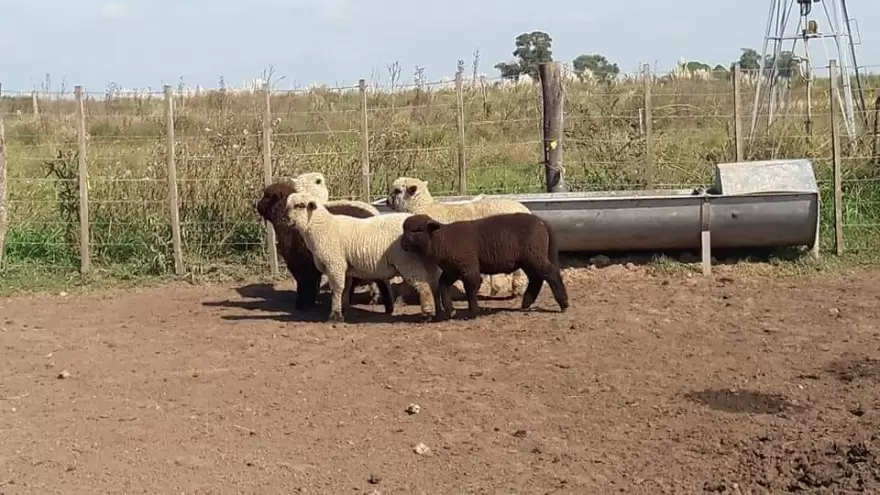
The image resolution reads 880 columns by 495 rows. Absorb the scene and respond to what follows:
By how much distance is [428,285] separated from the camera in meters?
10.3

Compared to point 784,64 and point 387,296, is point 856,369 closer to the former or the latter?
point 387,296

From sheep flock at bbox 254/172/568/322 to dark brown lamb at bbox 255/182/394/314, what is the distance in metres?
0.01

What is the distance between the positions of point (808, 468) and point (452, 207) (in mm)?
5968

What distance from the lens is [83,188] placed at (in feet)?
44.5

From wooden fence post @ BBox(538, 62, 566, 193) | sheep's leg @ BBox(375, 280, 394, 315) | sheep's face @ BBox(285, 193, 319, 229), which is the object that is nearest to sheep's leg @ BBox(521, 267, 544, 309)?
sheep's leg @ BBox(375, 280, 394, 315)

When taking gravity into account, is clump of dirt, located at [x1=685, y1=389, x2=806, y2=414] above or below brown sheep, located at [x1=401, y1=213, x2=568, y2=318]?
A: below

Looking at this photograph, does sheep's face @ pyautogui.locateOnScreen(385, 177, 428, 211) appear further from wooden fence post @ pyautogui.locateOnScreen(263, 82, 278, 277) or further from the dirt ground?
wooden fence post @ pyautogui.locateOnScreen(263, 82, 278, 277)

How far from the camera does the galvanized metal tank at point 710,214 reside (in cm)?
1225

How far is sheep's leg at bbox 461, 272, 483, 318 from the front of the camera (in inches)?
391

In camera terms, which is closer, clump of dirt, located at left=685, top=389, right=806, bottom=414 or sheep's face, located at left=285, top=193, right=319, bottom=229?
clump of dirt, located at left=685, top=389, right=806, bottom=414

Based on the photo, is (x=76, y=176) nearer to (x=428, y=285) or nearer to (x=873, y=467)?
(x=428, y=285)

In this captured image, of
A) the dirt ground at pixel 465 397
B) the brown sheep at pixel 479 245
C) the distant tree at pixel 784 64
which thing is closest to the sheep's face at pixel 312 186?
the dirt ground at pixel 465 397

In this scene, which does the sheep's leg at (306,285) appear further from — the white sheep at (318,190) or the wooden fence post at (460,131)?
the wooden fence post at (460,131)

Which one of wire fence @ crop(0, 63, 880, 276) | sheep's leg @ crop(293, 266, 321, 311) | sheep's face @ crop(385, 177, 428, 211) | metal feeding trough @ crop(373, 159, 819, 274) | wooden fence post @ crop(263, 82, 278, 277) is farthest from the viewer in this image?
wire fence @ crop(0, 63, 880, 276)
